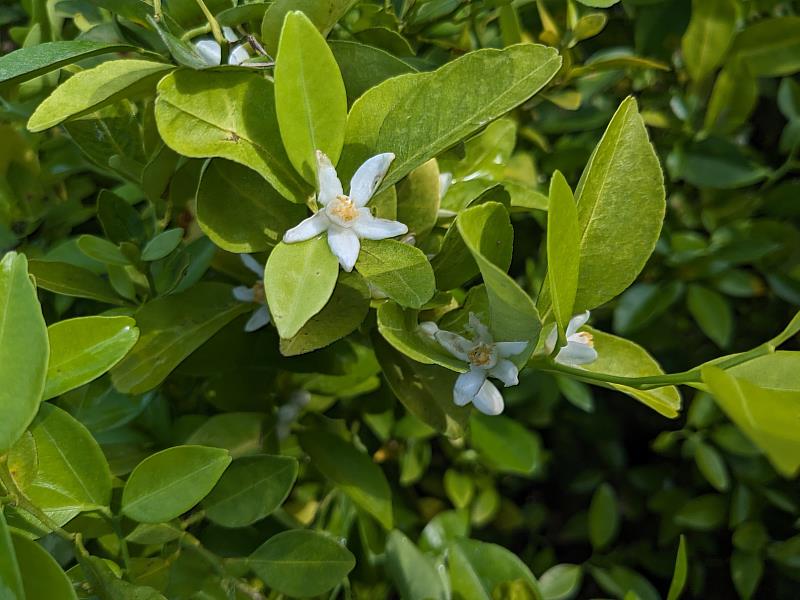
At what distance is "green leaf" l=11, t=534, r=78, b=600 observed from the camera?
0.50 m

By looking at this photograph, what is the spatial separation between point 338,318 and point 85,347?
19 centimetres

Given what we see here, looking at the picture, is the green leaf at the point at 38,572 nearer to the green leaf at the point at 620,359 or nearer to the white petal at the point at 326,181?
the white petal at the point at 326,181

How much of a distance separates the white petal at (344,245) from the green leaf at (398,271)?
17 millimetres

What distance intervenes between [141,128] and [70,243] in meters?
0.18

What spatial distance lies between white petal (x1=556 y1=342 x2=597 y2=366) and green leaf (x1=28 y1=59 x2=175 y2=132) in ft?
1.21

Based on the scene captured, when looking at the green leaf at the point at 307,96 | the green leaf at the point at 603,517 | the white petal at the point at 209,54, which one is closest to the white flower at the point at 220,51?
the white petal at the point at 209,54

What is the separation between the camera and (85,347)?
59cm

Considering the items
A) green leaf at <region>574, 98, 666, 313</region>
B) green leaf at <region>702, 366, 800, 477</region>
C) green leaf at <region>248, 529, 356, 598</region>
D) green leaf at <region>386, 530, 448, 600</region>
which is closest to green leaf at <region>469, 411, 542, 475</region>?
green leaf at <region>386, 530, 448, 600</region>

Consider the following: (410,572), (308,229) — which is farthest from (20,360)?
(410,572)

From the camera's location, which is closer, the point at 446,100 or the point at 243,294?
the point at 446,100

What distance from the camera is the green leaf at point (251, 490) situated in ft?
2.37

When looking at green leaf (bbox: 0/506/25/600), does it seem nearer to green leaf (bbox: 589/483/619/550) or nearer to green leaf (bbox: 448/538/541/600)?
green leaf (bbox: 448/538/541/600)

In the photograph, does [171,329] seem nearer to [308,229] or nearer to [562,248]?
[308,229]

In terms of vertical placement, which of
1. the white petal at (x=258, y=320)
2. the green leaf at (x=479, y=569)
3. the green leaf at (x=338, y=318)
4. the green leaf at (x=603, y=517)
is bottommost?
the green leaf at (x=603, y=517)
